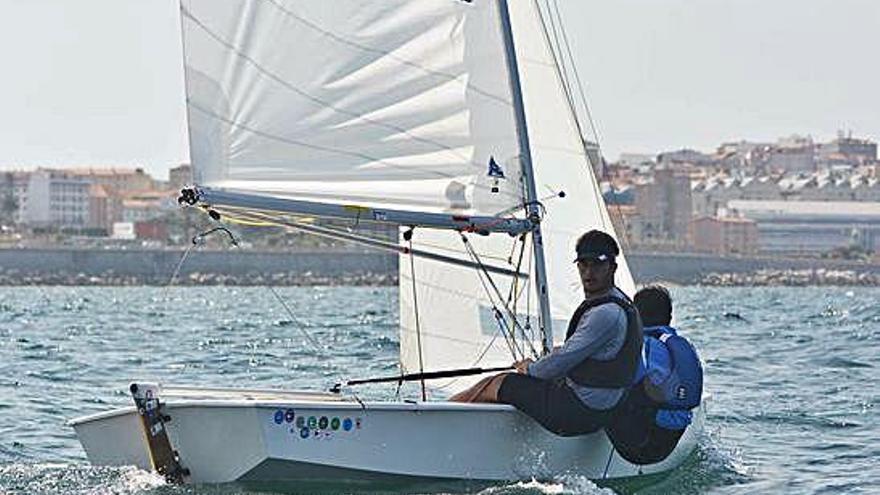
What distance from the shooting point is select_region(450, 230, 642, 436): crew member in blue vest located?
10.6 metres

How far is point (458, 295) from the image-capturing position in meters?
12.9

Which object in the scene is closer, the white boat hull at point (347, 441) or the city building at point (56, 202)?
the white boat hull at point (347, 441)

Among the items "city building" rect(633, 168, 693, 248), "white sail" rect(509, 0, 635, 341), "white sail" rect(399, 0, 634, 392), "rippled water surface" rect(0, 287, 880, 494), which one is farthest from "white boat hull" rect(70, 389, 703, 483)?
"city building" rect(633, 168, 693, 248)

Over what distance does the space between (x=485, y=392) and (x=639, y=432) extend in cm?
81

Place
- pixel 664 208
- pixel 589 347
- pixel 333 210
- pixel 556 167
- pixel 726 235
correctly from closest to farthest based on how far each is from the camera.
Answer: pixel 589 347
pixel 333 210
pixel 556 167
pixel 726 235
pixel 664 208

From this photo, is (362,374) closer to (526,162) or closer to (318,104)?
(526,162)

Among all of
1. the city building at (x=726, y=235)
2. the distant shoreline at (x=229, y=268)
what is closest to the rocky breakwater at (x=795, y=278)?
the distant shoreline at (x=229, y=268)

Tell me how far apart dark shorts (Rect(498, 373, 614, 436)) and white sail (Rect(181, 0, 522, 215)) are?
1056 mm

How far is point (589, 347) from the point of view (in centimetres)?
1061

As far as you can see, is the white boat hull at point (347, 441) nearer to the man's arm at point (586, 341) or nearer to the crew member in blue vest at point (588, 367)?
the crew member in blue vest at point (588, 367)

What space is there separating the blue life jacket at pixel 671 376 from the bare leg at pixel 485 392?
0.75m

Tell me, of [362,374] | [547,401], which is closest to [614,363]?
[547,401]

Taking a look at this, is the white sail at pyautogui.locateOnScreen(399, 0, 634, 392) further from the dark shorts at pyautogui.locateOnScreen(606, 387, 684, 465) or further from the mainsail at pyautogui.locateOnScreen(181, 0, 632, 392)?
the dark shorts at pyautogui.locateOnScreen(606, 387, 684, 465)

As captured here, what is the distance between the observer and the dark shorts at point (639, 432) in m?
11.0
